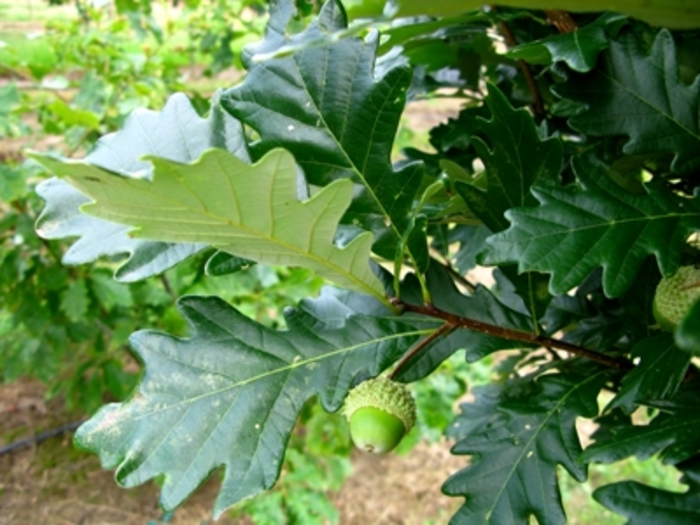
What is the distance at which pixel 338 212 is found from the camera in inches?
21.5

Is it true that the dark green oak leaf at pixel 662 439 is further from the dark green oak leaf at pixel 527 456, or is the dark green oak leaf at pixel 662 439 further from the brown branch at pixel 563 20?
the brown branch at pixel 563 20

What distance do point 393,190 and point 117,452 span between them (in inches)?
14.1

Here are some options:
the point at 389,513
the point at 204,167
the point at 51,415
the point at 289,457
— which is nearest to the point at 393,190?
the point at 204,167

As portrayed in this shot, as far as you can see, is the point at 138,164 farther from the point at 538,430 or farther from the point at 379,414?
the point at 538,430

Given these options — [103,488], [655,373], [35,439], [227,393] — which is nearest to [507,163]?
[655,373]

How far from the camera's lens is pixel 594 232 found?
1.92 ft

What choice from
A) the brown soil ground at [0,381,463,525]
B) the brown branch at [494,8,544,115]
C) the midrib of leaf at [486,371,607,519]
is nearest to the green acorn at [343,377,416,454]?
the midrib of leaf at [486,371,607,519]

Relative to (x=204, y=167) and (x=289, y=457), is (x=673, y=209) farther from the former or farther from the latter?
(x=289, y=457)

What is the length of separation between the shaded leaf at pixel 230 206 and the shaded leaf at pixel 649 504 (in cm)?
30

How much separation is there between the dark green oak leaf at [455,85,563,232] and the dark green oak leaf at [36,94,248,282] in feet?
0.75

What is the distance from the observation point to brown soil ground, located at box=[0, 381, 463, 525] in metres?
2.67

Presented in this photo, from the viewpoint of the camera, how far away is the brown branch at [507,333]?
69 centimetres

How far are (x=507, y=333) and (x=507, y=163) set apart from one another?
0.19 metres

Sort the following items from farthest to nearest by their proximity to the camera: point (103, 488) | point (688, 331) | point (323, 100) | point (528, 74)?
point (103, 488)
point (528, 74)
point (323, 100)
point (688, 331)
